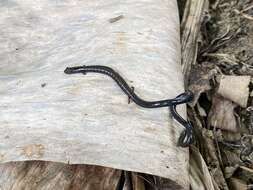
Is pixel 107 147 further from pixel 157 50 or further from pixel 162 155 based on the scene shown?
pixel 157 50

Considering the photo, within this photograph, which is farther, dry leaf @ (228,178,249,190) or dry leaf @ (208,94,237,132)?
dry leaf @ (208,94,237,132)

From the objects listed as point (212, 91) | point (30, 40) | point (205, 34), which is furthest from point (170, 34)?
point (30, 40)

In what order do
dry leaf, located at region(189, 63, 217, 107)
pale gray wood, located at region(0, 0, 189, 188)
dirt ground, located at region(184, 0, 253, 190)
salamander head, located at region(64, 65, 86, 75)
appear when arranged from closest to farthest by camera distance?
pale gray wood, located at region(0, 0, 189, 188) < salamander head, located at region(64, 65, 86, 75) < dirt ground, located at region(184, 0, 253, 190) < dry leaf, located at region(189, 63, 217, 107)

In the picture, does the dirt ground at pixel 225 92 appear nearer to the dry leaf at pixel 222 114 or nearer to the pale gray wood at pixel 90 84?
the dry leaf at pixel 222 114

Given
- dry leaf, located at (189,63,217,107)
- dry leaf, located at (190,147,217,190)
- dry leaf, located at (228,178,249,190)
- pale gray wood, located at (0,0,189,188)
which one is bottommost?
dry leaf, located at (228,178,249,190)

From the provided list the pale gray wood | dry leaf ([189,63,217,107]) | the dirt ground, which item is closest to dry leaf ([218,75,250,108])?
the dirt ground

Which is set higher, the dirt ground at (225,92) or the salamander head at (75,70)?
the salamander head at (75,70)

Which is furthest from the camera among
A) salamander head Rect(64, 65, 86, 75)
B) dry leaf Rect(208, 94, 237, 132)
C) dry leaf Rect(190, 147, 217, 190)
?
dry leaf Rect(208, 94, 237, 132)

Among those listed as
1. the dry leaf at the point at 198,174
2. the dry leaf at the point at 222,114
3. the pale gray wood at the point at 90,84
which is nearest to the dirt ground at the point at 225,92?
the dry leaf at the point at 222,114

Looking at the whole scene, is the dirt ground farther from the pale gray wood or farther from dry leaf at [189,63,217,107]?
the pale gray wood
